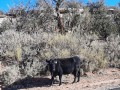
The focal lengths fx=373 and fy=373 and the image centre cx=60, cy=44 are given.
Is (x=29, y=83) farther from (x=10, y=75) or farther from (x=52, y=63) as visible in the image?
(x=52, y=63)

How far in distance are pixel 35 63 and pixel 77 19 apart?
1222 cm

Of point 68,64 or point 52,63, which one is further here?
point 68,64

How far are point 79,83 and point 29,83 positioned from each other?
2.37 metres

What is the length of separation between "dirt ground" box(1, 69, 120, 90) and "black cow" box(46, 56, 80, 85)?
489 mm

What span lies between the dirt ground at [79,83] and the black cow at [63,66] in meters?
0.49

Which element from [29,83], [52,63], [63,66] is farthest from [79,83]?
[29,83]

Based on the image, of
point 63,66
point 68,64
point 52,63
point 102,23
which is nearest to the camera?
point 52,63

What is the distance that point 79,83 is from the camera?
17.7m

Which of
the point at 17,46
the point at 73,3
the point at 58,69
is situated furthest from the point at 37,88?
the point at 73,3

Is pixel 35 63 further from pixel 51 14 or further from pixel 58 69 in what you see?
pixel 51 14

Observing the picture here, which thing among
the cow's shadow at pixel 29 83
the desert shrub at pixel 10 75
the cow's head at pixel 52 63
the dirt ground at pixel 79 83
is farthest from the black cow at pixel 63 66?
the desert shrub at pixel 10 75

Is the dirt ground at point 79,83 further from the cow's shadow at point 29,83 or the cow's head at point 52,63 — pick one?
the cow's head at point 52,63

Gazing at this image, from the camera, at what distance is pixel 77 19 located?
99.5 feet

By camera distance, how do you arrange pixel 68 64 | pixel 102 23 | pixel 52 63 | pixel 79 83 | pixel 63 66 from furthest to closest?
pixel 102 23, pixel 79 83, pixel 68 64, pixel 63 66, pixel 52 63
